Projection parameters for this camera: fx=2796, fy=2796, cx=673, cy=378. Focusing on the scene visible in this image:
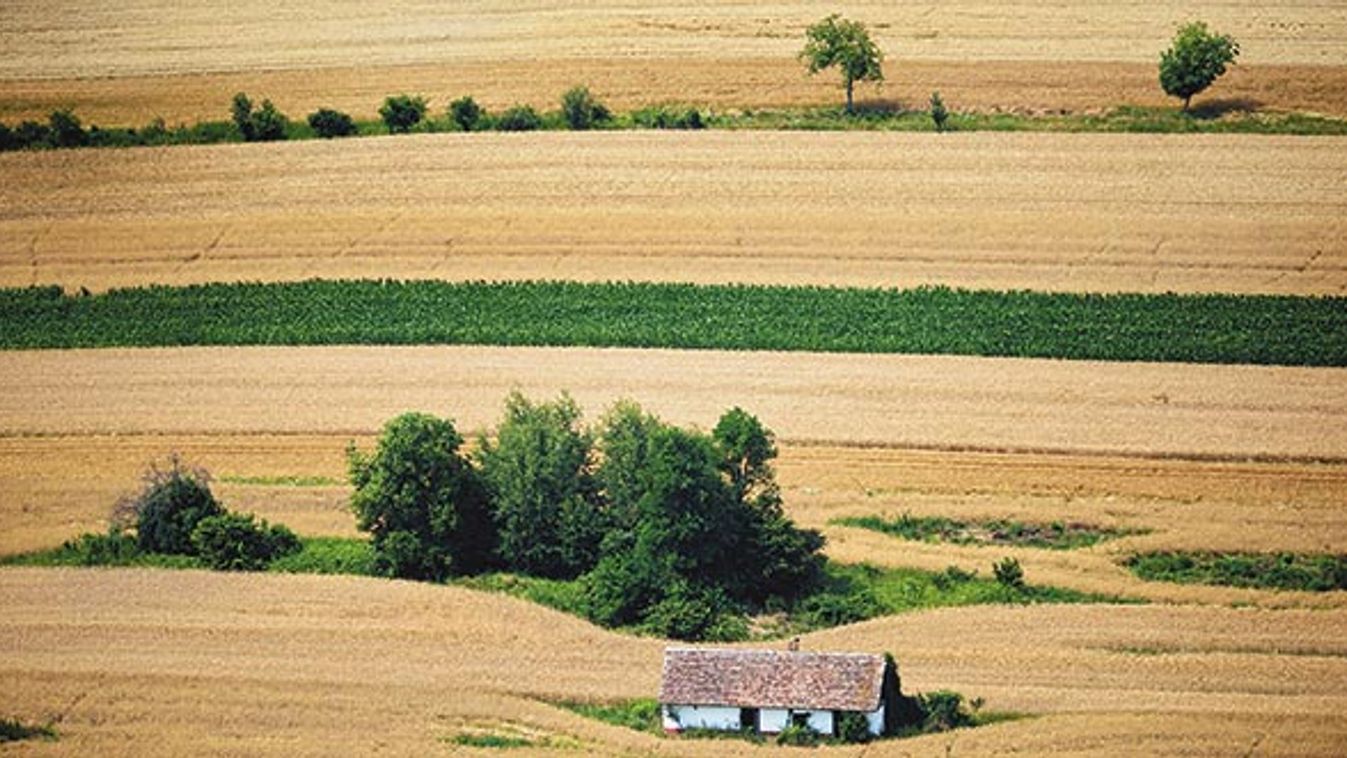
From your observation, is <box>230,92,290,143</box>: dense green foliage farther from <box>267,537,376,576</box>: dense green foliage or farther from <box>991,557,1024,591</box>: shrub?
<box>991,557,1024,591</box>: shrub

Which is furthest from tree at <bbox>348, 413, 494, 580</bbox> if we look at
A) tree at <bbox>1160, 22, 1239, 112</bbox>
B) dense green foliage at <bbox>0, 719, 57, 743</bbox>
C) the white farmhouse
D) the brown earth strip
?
tree at <bbox>1160, 22, 1239, 112</bbox>

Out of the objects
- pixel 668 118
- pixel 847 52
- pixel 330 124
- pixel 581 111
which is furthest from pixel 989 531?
pixel 330 124

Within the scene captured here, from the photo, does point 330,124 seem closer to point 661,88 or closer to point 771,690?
point 661,88

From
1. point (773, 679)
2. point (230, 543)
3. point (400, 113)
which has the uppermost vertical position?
point (400, 113)

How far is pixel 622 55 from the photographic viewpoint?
388ft

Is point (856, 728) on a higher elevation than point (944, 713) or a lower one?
lower

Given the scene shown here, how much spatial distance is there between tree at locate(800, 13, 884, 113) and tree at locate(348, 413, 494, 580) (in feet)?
120

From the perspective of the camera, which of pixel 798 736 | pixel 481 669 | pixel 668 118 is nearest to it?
pixel 798 736

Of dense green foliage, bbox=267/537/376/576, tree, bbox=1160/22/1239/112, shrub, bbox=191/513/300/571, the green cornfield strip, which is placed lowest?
dense green foliage, bbox=267/537/376/576

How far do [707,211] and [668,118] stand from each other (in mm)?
9131

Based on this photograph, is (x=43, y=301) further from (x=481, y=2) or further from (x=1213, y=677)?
(x=1213, y=677)

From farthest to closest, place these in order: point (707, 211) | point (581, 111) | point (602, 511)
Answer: point (581, 111) < point (707, 211) < point (602, 511)

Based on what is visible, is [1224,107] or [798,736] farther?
[1224,107]

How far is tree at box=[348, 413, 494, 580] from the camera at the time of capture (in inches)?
3073
